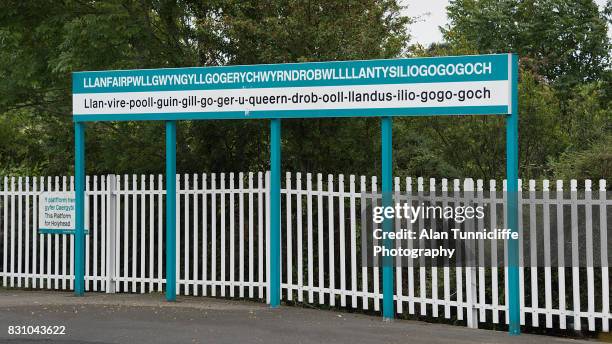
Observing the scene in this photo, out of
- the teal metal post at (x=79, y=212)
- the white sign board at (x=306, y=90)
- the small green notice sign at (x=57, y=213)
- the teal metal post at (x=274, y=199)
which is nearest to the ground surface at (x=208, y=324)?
the teal metal post at (x=79, y=212)

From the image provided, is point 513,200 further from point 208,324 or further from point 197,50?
point 197,50

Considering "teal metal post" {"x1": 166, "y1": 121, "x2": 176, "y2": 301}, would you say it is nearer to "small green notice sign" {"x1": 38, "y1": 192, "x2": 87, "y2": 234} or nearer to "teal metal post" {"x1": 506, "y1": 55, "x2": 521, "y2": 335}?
"small green notice sign" {"x1": 38, "y1": 192, "x2": 87, "y2": 234}

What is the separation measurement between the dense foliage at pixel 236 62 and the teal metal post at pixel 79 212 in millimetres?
2082

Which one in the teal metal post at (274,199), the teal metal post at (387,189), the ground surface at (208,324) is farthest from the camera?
the teal metal post at (274,199)

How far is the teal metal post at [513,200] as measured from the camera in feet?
32.8

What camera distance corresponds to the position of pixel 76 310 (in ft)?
38.2

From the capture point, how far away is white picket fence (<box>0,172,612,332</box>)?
1021 cm

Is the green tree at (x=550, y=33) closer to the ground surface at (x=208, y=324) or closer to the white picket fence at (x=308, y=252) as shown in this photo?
the white picket fence at (x=308, y=252)

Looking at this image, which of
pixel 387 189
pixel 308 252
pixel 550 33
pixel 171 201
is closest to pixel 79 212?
pixel 171 201

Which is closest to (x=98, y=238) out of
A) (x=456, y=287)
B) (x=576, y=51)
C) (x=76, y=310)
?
(x=76, y=310)

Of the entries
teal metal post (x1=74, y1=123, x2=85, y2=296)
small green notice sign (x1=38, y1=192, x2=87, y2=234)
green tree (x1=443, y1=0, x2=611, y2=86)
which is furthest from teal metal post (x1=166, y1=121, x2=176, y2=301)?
green tree (x1=443, y1=0, x2=611, y2=86)

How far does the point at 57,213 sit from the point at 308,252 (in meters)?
3.86

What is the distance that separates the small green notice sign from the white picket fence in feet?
1.12

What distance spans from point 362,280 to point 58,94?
691 centimetres
